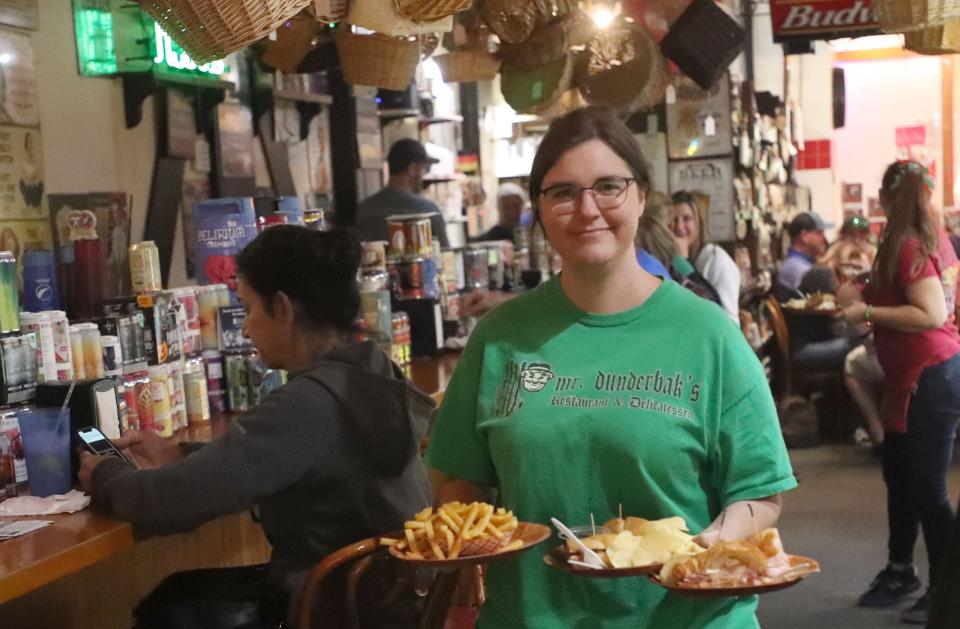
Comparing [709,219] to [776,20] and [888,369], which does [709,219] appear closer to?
[776,20]

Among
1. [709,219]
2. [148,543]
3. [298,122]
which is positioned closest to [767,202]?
[709,219]

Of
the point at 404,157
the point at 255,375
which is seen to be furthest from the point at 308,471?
the point at 404,157

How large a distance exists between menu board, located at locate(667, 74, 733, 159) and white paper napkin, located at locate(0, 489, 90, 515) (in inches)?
280

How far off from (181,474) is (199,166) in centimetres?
333

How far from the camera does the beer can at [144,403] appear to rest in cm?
339

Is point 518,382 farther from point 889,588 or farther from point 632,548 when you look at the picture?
point 889,588

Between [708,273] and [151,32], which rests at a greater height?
[151,32]

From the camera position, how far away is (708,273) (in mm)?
6594

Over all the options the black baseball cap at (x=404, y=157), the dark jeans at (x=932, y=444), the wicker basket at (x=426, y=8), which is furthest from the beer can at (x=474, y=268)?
the wicker basket at (x=426, y=8)

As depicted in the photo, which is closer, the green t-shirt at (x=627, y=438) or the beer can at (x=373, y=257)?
the green t-shirt at (x=627, y=438)

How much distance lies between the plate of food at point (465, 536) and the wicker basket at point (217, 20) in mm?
1386

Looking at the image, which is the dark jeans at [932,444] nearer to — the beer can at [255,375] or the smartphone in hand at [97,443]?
the beer can at [255,375]

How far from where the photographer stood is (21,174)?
4602mm

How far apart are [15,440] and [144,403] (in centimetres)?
62
